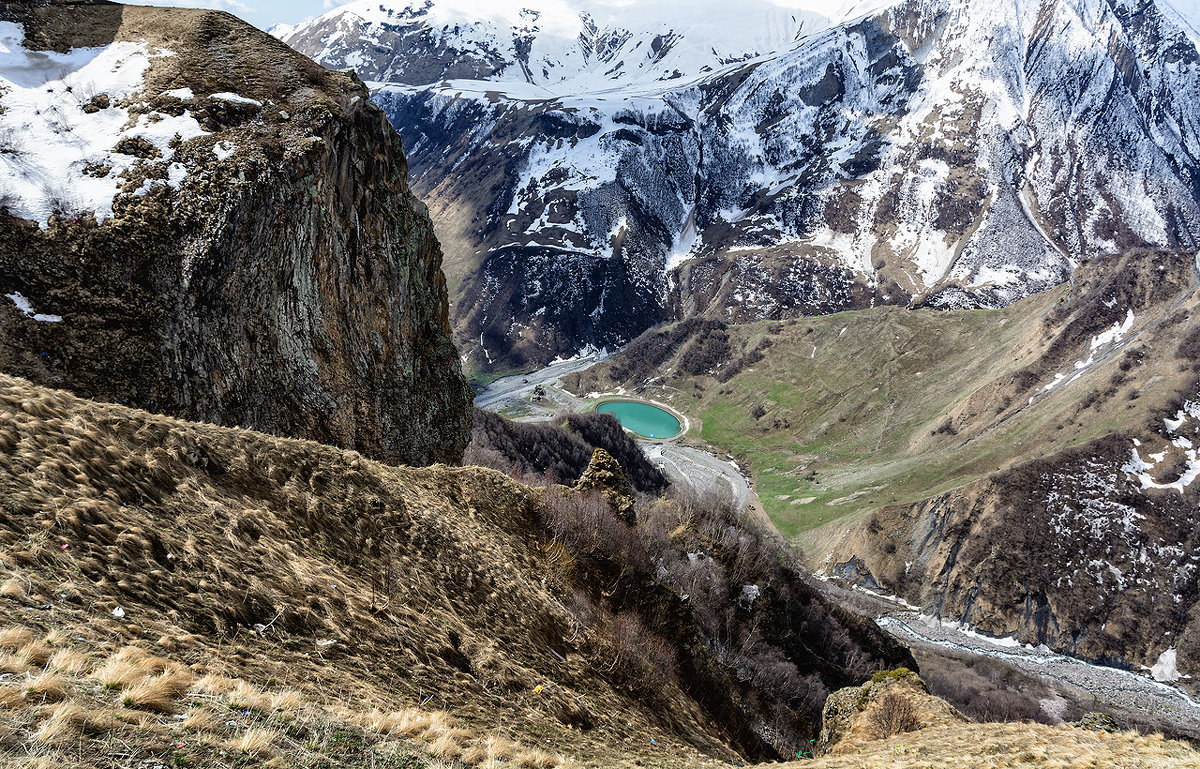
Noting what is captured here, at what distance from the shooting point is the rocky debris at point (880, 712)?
19.0 metres

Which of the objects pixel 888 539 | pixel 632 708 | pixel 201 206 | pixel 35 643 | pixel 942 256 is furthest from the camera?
pixel 942 256

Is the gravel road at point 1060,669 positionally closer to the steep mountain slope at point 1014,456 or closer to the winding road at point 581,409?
the steep mountain slope at point 1014,456

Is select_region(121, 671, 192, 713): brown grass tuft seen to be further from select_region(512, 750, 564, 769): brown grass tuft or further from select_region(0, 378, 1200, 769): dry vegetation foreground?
select_region(512, 750, 564, 769): brown grass tuft

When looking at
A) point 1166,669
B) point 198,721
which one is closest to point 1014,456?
point 1166,669

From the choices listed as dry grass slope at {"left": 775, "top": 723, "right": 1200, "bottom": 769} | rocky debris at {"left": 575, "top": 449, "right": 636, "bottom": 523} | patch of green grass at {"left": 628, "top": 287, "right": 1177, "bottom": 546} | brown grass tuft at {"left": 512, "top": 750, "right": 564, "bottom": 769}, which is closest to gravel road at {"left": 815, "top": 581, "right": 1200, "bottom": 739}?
patch of green grass at {"left": 628, "top": 287, "right": 1177, "bottom": 546}

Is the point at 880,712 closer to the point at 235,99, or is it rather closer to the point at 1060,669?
the point at 235,99

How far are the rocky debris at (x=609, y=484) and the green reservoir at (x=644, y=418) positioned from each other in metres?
95.7

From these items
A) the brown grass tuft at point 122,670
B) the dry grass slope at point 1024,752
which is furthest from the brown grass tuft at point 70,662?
the dry grass slope at point 1024,752

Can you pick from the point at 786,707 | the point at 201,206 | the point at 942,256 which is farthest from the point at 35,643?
the point at 942,256

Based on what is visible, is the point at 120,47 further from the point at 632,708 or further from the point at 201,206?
the point at 632,708

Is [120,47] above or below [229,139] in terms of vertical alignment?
above

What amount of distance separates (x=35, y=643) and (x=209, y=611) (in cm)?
266

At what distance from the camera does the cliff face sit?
59.0 ft

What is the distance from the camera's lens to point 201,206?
20.1m
